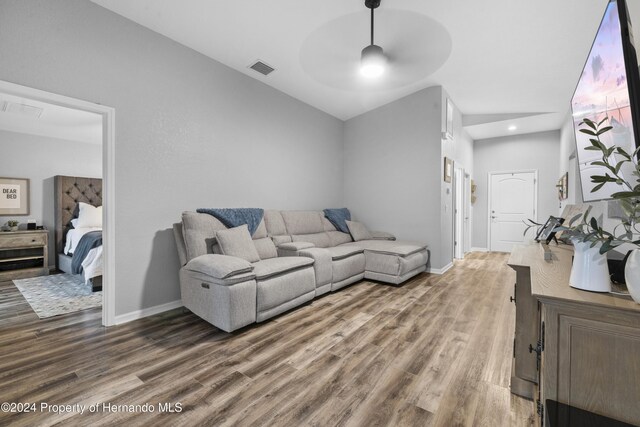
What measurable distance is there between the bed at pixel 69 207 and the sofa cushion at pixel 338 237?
3.74m

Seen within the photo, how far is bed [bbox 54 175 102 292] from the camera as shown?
173 inches

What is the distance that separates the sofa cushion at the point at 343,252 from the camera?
3515 mm

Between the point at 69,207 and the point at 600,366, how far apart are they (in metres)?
6.71

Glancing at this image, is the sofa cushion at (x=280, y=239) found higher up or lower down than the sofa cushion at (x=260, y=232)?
lower down

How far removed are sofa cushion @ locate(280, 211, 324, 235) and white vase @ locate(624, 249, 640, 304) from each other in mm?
3405

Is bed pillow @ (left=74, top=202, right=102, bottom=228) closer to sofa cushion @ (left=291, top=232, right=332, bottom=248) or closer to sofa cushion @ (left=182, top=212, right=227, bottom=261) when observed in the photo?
sofa cushion @ (left=182, top=212, right=227, bottom=261)

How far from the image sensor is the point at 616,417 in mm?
834

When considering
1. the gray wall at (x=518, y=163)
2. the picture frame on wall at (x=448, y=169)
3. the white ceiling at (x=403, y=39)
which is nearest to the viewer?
the white ceiling at (x=403, y=39)

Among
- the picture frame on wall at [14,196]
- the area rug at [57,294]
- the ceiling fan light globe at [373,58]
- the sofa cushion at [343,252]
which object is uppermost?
the ceiling fan light globe at [373,58]

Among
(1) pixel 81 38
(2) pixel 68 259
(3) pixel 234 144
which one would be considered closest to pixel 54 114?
(2) pixel 68 259

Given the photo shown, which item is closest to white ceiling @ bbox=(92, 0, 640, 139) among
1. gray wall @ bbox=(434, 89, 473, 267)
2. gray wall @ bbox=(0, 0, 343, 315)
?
gray wall @ bbox=(0, 0, 343, 315)

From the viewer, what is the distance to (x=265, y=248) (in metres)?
3.30

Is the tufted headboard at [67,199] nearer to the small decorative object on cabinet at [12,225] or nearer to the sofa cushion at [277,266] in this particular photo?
the small decorative object on cabinet at [12,225]

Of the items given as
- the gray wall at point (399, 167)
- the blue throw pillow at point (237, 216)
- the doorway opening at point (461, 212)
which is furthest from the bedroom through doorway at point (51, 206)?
the doorway opening at point (461, 212)
